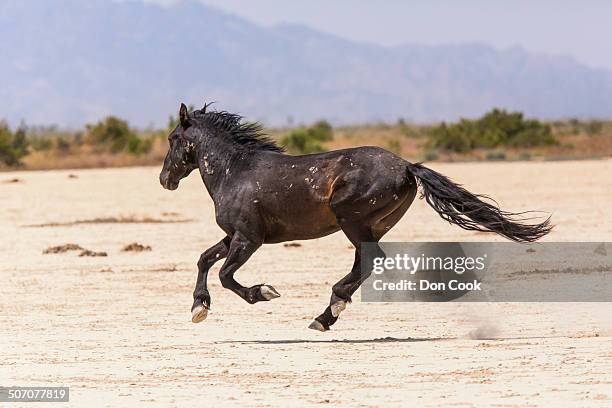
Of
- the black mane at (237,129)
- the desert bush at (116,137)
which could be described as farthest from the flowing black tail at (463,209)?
the desert bush at (116,137)

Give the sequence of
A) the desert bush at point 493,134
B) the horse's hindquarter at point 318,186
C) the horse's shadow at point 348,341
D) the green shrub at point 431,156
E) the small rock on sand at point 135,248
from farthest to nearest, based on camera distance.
A: the desert bush at point 493,134 → the green shrub at point 431,156 → the small rock on sand at point 135,248 → the horse's hindquarter at point 318,186 → the horse's shadow at point 348,341

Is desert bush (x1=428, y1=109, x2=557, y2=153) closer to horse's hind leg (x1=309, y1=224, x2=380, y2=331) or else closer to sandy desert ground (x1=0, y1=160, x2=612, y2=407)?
sandy desert ground (x1=0, y1=160, x2=612, y2=407)

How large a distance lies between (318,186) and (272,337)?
138 centimetres

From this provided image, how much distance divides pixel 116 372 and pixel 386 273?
5064mm

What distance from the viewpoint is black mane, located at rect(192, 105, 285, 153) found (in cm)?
1307

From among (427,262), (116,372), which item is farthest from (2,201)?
(116,372)

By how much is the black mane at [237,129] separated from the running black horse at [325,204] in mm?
185

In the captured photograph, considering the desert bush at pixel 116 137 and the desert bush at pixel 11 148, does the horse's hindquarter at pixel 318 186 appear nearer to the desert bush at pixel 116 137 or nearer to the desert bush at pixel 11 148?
the desert bush at pixel 11 148

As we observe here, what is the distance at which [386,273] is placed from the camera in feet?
48.2

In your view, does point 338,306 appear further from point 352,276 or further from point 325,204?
point 325,204

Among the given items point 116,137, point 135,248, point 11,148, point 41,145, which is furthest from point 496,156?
point 135,248

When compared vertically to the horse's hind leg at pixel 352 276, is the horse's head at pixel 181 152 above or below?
above

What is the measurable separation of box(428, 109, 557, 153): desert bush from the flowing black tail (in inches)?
1763

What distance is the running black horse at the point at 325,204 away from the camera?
1191 centimetres
